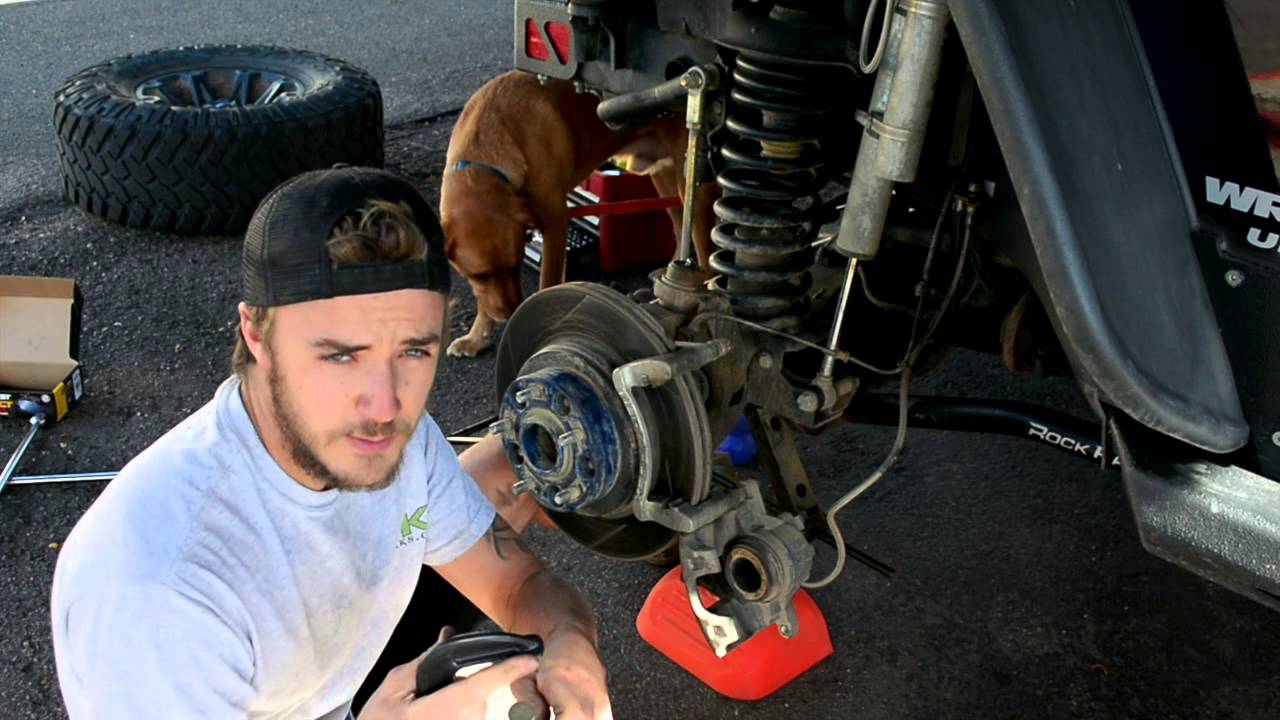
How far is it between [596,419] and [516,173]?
6.43 feet

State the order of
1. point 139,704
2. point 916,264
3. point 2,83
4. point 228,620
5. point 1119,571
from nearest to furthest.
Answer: point 139,704 < point 228,620 < point 916,264 < point 1119,571 < point 2,83

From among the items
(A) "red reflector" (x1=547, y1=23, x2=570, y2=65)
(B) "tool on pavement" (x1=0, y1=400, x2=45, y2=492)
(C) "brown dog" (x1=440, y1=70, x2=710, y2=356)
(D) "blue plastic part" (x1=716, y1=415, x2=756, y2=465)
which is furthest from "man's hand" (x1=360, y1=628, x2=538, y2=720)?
(C) "brown dog" (x1=440, y1=70, x2=710, y2=356)

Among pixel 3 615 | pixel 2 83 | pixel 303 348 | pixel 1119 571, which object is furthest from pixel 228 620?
pixel 2 83

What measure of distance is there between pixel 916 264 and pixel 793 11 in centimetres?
67

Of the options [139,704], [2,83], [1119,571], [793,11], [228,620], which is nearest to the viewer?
[139,704]

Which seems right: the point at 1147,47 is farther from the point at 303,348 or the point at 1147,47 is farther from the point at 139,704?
the point at 139,704

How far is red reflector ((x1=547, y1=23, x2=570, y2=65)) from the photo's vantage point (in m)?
2.44

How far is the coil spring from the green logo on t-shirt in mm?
686

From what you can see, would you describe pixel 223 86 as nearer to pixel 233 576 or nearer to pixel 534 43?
pixel 534 43

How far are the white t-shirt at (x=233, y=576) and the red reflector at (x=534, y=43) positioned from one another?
0.97 m

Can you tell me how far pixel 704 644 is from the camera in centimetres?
245

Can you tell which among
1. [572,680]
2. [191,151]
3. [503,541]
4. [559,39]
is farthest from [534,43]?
[191,151]

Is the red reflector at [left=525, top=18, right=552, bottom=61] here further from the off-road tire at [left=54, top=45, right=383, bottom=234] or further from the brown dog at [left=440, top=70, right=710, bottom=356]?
the off-road tire at [left=54, top=45, right=383, bottom=234]

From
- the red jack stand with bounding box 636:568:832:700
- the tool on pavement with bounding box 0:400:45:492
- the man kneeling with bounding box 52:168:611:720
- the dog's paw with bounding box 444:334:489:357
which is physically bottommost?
the dog's paw with bounding box 444:334:489:357
